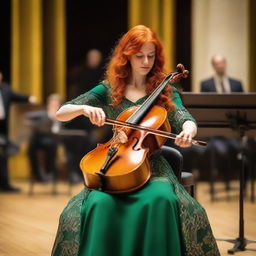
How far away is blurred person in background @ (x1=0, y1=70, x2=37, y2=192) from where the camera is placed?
5.73 meters

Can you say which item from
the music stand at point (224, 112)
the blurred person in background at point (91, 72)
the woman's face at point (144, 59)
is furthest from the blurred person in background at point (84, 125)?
the woman's face at point (144, 59)

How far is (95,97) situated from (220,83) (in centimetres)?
327

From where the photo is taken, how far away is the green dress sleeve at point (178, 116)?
2423 millimetres

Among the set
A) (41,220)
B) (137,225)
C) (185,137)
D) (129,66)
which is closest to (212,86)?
(41,220)

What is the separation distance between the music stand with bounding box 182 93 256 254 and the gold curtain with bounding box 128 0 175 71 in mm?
3848

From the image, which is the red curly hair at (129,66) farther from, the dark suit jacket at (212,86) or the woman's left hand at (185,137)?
the dark suit jacket at (212,86)

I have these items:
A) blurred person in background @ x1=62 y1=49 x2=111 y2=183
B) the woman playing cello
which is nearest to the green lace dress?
the woman playing cello

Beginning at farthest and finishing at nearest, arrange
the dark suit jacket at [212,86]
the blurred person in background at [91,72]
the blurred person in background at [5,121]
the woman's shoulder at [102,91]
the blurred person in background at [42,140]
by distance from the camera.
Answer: the blurred person in background at [91,72]
the blurred person in background at [42,140]
the blurred person in background at [5,121]
the dark suit jacket at [212,86]
the woman's shoulder at [102,91]

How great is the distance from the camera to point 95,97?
2.49m

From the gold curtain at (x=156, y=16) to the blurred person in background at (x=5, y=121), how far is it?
69.1 inches

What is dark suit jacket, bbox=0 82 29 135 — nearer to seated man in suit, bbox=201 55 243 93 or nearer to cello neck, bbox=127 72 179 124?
seated man in suit, bbox=201 55 243 93

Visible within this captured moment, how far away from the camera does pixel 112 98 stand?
2.48 m

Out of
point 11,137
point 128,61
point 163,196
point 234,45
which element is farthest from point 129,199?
point 234,45

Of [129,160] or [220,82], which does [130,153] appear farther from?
[220,82]
